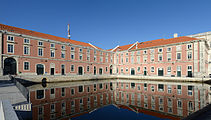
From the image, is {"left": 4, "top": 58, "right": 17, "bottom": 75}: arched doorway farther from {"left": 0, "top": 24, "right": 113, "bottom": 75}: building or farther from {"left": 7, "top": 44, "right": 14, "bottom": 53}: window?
{"left": 7, "top": 44, "right": 14, "bottom": 53}: window

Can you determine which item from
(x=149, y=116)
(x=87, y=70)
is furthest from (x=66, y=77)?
(x=149, y=116)

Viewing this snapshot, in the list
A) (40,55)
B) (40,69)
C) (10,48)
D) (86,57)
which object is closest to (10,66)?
(10,48)

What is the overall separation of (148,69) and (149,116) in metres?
31.9

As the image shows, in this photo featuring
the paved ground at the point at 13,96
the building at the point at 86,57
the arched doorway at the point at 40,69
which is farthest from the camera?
the arched doorway at the point at 40,69

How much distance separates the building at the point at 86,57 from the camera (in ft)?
85.4

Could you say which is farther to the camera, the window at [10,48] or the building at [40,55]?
the building at [40,55]

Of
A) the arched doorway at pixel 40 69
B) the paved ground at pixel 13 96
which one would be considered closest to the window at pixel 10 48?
the arched doorway at pixel 40 69

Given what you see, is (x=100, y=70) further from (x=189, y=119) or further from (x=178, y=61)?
(x=189, y=119)

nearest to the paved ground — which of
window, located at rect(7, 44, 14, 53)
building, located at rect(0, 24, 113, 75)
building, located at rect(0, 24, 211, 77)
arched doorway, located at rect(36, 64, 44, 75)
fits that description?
building, located at rect(0, 24, 113, 75)

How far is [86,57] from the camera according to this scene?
1538 inches

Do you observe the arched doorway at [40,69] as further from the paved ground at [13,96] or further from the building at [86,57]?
the paved ground at [13,96]

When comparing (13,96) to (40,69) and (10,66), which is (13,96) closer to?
(40,69)

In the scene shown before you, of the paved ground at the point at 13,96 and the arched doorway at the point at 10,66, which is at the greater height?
the arched doorway at the point at 10,66

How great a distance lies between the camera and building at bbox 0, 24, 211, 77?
85.4 feet
